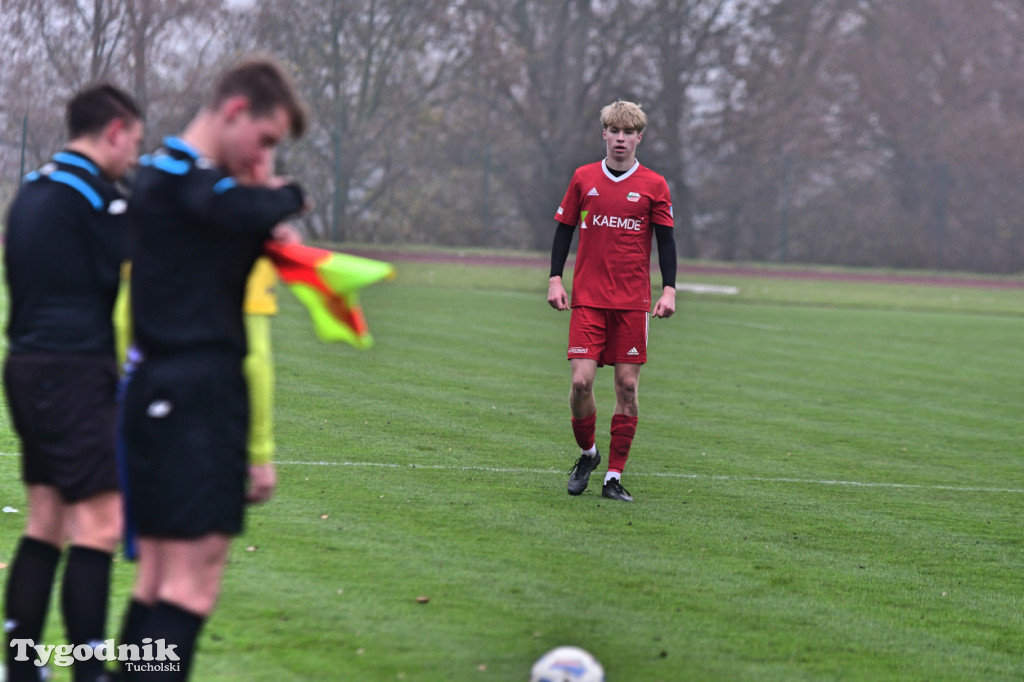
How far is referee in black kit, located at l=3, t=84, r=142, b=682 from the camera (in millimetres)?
3402

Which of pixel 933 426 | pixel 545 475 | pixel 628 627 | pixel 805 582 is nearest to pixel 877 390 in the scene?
pixel 933 426

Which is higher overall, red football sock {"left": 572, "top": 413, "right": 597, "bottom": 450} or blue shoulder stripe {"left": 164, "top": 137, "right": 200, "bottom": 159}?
blue shoulder stripe {"left": 164, "top": 137, "right": 200, "bottom": 159}

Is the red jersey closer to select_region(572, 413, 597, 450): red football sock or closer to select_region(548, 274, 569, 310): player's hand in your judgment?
select_region(548, 274, 569, 310): player's hand

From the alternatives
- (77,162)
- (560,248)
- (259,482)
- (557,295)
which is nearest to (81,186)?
(77,162)

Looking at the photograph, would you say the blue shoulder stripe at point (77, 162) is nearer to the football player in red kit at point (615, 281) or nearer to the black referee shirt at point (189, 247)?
the black referee shirt at point (189, 247)

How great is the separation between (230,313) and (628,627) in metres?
2.35

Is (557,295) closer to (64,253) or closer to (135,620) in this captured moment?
(64,253)

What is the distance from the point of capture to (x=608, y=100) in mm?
39688

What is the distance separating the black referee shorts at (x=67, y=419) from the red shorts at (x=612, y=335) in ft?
12.5

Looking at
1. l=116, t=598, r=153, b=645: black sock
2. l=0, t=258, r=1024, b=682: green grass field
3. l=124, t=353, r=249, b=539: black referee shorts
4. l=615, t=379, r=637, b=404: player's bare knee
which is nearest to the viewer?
l=124, t=353, r=249, b=539: black referee shorts

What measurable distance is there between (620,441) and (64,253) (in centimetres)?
419

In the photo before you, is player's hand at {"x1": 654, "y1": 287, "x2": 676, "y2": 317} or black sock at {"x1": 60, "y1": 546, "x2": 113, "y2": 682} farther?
player's hand at {"x1": 654, "y1": 287, "x2": 676, "y2": 317}

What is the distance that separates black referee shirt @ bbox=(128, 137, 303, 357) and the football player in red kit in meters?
4.16

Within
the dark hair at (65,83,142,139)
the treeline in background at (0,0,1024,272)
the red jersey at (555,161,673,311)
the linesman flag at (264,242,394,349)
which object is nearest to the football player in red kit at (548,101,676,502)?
the red jersey at (555,161,673,311)
